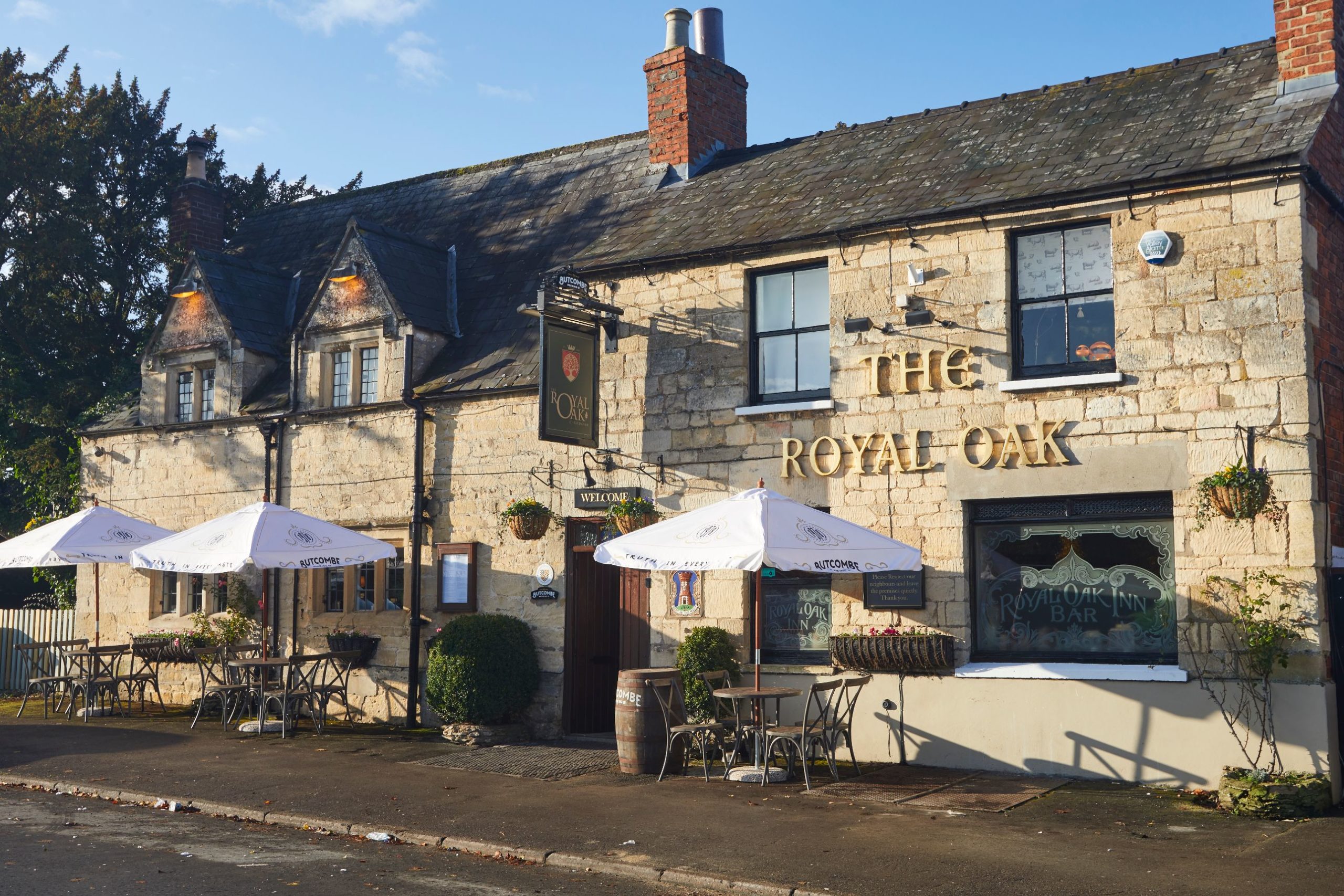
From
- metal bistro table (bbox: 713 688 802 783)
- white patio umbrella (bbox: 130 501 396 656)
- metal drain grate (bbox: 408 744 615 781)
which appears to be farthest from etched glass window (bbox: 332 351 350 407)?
metal bistro table (bbox: 713 688 802 783)

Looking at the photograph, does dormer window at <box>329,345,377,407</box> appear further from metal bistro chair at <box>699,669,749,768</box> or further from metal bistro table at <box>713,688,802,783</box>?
metal bistro table at <box>713,688,802,783</box>

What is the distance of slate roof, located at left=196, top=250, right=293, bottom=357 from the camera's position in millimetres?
A: 18984

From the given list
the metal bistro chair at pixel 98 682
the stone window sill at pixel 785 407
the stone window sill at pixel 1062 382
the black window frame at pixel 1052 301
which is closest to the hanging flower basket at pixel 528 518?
the stone window sill at pixel 785 407

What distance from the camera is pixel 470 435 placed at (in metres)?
15.9

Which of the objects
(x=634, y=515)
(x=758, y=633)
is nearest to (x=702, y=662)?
(x=758, y=633)

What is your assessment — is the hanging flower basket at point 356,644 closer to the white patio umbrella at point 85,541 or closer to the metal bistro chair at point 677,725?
the white patio umbrella at point 85,541

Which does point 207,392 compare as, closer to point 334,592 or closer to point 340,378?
point 340,378

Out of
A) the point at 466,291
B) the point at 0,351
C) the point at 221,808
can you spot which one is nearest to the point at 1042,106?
the point at 466,291

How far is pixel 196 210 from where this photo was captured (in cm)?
2266

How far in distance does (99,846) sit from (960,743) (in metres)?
7.41

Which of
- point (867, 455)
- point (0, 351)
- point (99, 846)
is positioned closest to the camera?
point (99, 846)

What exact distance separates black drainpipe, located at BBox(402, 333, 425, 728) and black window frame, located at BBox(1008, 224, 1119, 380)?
7.60 metres

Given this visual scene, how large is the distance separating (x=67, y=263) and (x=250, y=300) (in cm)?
754

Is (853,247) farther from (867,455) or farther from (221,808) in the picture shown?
(221,808)
